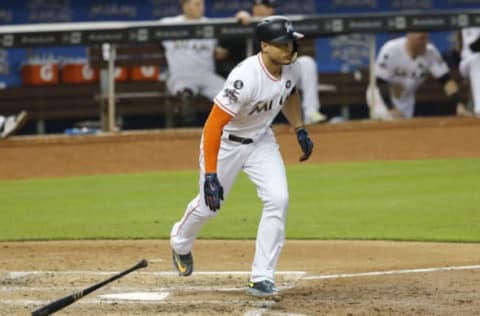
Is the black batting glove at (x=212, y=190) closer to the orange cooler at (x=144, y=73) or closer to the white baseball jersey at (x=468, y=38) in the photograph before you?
the white baseball jersey at (x=468, y=38)

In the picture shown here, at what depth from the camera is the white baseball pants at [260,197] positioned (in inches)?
269

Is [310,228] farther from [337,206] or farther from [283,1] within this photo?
[283,1]

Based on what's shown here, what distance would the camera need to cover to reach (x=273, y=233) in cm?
684

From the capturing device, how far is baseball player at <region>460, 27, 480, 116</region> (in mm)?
14828

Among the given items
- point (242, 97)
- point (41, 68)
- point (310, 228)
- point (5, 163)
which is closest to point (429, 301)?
point (242, 97)

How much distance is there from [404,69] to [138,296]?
8.69 m

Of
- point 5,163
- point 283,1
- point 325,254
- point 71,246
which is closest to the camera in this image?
point 325,254

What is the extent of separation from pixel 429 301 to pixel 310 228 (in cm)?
337

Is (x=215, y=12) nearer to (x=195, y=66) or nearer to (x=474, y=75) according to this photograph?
(x=195, y=66)

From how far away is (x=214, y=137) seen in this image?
6762 millimetres

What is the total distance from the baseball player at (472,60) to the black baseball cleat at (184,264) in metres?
8.10

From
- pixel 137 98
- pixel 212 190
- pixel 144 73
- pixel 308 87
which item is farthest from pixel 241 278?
pixel 144 73

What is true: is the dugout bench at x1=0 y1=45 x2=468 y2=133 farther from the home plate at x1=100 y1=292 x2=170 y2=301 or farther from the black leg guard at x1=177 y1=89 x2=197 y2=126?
the home plate at x1=100 y1=292 x2=170 y2=301

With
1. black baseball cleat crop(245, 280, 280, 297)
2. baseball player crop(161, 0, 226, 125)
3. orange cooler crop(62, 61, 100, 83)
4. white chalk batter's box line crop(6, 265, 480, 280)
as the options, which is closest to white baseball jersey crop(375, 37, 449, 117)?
baseball player crop(161, 0, 226, 125)
